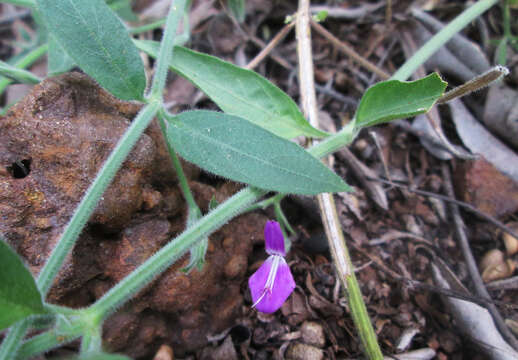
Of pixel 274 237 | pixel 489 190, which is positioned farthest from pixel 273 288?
pixel 489 190

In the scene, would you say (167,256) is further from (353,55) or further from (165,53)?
(353,55)

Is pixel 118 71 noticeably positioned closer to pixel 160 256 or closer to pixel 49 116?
pixel 49 116

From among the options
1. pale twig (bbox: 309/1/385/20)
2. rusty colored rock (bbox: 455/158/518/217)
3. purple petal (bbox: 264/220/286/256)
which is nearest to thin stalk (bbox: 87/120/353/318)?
purple petal (bbox: 264/220/286/256)

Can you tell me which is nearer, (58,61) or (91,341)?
(91,341)

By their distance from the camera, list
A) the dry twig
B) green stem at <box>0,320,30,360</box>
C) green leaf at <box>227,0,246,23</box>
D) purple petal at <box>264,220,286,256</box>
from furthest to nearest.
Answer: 1. green leaf at <box>227,0,246,23</box>
2. the dry twig
3. purple petal at <box>264,220,286,256</box>
4. green stem at <box>0,320,30,360</box>

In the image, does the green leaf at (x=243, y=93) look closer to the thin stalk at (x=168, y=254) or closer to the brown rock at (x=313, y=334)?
the thin stalk at (x=168, y=254)

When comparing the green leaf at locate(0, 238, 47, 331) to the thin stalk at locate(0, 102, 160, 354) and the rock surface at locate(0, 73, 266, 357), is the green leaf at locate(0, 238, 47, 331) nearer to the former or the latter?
the thin stalk at locate(0, 102, 160, 354)
